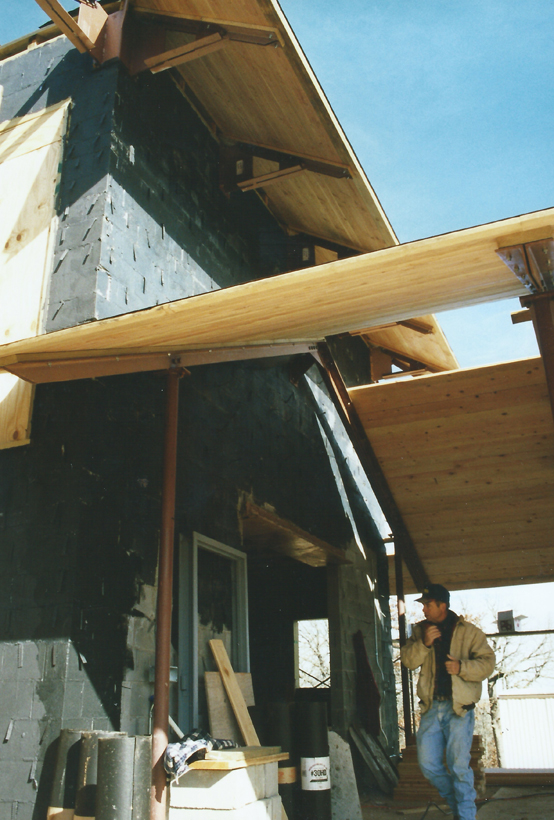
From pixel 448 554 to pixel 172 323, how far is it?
22.8ft

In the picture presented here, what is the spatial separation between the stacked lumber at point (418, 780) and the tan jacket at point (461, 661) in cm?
303

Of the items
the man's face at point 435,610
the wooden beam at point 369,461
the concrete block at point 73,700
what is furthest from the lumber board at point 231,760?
the wooden beam at point 369,461

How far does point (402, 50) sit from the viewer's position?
1052cm

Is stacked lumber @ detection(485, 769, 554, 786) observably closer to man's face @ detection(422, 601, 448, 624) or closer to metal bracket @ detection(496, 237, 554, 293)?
man's face @ detection(422, 601, 448, 624)

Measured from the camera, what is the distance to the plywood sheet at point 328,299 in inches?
139

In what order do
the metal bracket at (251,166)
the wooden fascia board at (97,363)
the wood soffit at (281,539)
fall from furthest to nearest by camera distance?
the metal bracket at (251,166)
the wood soffit at (281,539)
the wooden fascia board at (97,363)

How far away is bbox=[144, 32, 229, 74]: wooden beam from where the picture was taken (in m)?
6.28

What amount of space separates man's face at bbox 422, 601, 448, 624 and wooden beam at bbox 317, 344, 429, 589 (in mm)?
1929

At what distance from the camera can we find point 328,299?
4.24 meters

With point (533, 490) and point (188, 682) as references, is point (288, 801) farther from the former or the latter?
point (533, 490)

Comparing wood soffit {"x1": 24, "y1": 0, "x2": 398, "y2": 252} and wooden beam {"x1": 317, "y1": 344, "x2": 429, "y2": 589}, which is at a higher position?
wood soffit {"x1": 24, "y1": 0, "x2": 398, "y2": 252}

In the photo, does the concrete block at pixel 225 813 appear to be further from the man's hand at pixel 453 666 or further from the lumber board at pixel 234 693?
the man's hand at pixel 453 666

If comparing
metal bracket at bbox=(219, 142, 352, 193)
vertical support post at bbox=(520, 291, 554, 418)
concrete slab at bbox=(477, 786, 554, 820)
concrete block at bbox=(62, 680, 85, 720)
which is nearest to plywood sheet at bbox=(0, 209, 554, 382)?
vertical support post at bbox=(520, 291, 554, 418)

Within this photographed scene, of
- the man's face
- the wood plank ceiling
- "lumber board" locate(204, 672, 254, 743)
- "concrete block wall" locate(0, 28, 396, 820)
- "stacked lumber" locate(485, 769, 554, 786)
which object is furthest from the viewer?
"stacked lumber" locate(485, 769, 554, 786)
